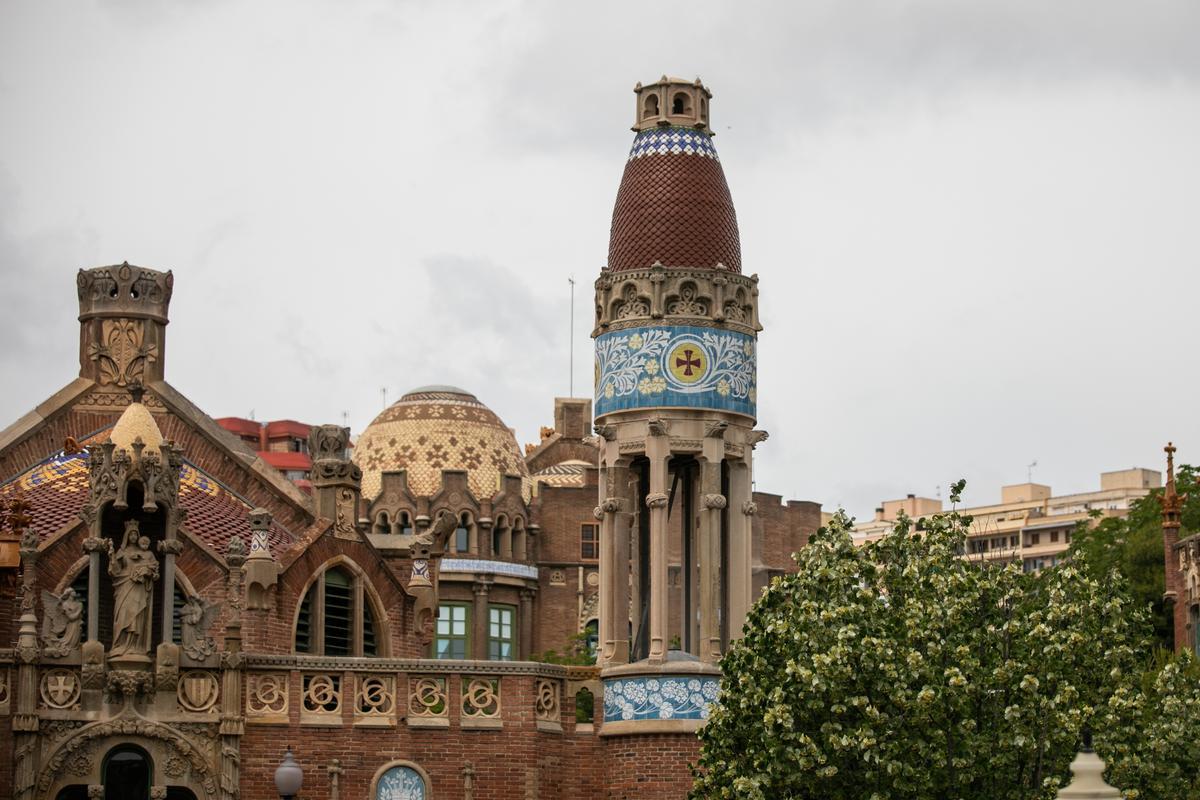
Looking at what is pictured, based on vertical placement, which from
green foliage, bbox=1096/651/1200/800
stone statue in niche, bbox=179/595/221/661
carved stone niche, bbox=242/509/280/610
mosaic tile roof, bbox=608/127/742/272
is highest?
mosaic tile roof, bbox=608/127/742/272

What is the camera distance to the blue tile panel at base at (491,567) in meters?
80.1

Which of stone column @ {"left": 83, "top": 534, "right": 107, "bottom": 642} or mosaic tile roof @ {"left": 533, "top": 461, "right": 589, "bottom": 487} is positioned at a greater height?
mosaic tile roof @ {"left": 533, "top": 461, "right": 589, "bottom": 487}

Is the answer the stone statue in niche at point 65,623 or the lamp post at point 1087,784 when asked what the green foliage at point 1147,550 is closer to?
the stone statue in niche at point 65,623

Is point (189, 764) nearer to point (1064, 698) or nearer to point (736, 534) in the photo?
point (736, 534)

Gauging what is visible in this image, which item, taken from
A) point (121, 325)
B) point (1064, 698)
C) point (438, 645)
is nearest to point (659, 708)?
point (1064, 698)

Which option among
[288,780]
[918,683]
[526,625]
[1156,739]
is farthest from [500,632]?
[288,780]

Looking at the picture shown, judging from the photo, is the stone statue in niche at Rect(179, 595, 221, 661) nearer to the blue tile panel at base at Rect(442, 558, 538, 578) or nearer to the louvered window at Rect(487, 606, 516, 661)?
the louvered window at Rect(487, 606, 516, 661)

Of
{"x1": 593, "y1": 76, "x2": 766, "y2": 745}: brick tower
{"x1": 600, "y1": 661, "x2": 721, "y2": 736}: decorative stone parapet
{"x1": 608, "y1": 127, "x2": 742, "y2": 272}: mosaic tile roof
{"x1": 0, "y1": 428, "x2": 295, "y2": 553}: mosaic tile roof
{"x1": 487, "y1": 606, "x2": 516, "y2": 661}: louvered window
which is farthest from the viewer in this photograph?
{"x1": 487, "y1": 606, "x2": 516, "y2": 661}: louvered window

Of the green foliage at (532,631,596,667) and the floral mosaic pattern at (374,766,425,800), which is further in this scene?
the green foliage at (532,631,596,667)

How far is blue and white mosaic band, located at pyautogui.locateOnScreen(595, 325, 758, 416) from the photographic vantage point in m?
37.3

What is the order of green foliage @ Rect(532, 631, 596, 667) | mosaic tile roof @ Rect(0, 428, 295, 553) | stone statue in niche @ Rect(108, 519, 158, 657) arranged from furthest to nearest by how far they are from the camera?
green foliage @ Rect(532, 631, 596, 667) < mosaic tile roof @ Rect(0, 428, 295, 553) < stone statue in niche @ Rect(108, 519, 158, 657)

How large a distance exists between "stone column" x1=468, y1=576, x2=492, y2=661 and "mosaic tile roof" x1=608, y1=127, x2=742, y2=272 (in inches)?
1556

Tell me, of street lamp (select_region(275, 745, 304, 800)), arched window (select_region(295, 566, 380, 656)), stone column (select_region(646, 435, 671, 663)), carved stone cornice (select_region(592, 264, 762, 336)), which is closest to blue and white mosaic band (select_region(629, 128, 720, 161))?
carved stone cornice (select_region(592, 264, 762, 336))

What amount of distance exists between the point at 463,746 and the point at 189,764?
366 centimetres
